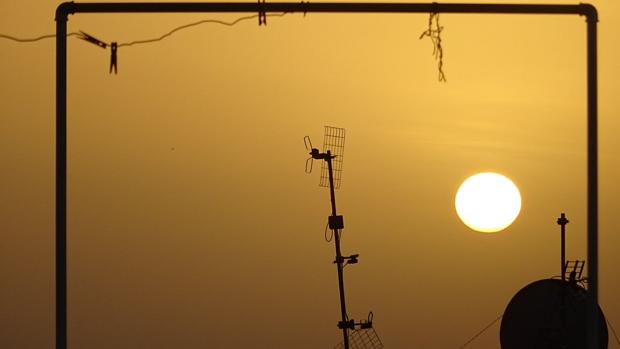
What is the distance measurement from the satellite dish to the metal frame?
18.2ft

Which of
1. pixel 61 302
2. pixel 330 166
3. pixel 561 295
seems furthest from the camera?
pixel 330 166

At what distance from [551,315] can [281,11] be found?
7609 mm

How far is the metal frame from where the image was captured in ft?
24.5

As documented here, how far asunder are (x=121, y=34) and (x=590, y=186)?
28.8ft

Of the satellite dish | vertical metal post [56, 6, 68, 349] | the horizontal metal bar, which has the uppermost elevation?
the horizontal metal bar

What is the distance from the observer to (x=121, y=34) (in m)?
14.1

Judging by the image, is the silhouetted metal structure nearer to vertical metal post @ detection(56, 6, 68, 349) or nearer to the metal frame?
the metal frame

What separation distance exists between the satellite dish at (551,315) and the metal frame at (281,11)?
18.2 feet

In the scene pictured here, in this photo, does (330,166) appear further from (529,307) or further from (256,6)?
(256,6)

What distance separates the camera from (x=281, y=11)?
764 centimetres

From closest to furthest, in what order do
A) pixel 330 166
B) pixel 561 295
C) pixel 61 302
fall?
pixel 61 302 → pixel 561 295 → pixel 330 166

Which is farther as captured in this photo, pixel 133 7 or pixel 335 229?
pixel 335 229

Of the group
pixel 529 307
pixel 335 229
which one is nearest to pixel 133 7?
pixel 335 229

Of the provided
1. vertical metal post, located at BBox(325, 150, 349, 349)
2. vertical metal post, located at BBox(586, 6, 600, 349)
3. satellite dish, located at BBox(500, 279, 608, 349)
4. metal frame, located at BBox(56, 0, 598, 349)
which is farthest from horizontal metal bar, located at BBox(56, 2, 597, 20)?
satellite dish, located at BBox(500, 279, 608, 349)
